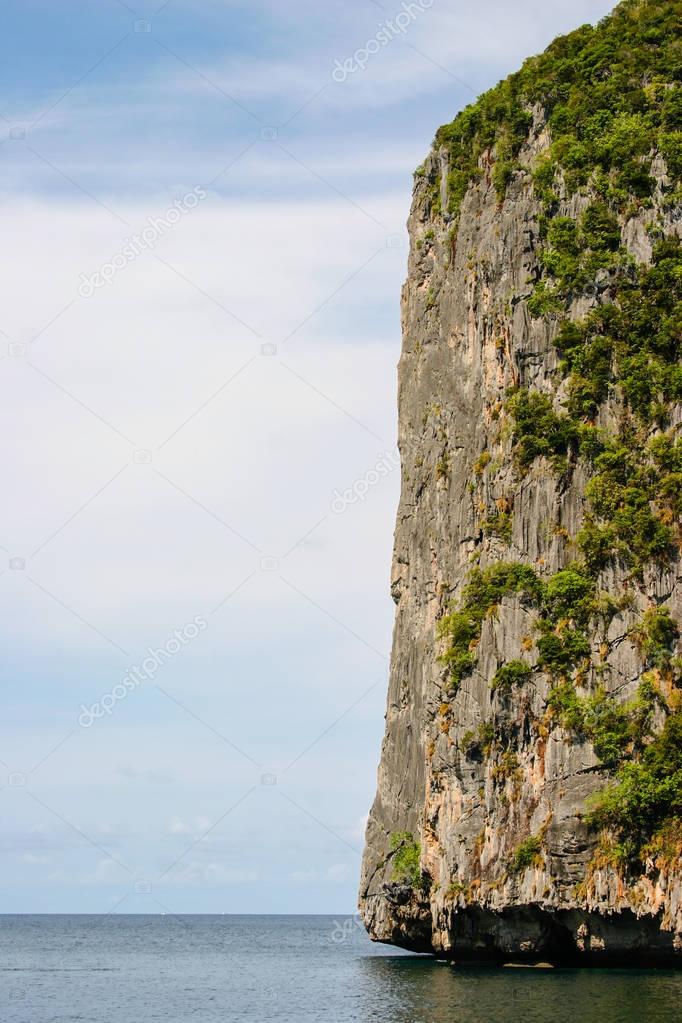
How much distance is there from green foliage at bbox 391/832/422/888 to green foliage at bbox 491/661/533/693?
9.42 meters

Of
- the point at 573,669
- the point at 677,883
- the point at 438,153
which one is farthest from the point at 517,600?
the point at 438,153

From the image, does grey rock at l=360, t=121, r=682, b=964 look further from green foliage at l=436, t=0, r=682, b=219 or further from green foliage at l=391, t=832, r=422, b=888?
green foliage at l=436, t=0, r=682, b=219

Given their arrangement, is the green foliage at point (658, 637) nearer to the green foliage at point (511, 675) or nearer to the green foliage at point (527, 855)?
the green foliage at point (511, 675)

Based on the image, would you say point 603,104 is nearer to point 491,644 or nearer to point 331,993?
point 491,644

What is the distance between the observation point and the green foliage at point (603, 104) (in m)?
54.7

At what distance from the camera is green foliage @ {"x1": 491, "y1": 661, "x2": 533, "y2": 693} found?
50.6m

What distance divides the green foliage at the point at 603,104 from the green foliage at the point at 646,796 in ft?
67.5

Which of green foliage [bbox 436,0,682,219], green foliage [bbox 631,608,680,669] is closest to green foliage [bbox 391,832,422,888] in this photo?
green foliage [bbox 631,608,680,669]

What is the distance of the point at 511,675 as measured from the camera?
50.9 meters

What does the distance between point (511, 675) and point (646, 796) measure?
702cm

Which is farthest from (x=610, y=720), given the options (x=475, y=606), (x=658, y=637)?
(x=475, y=606)

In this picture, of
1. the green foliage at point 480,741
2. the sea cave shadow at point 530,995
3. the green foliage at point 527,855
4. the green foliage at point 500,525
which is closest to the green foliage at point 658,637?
the green foliage at point 480,741

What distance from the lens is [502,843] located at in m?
49.8

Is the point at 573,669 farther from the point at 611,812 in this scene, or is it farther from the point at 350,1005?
the point at 350,1005
